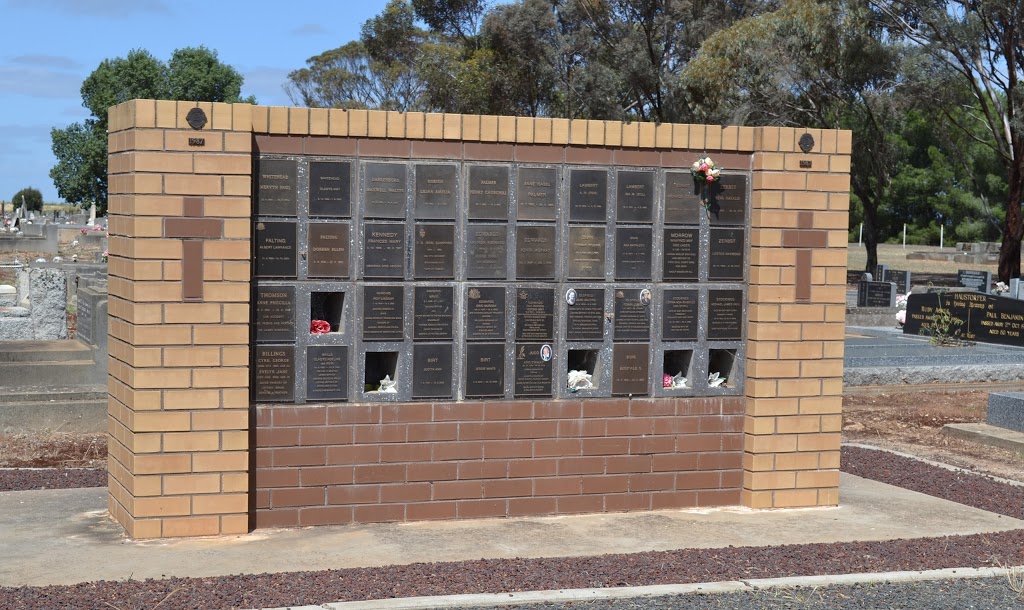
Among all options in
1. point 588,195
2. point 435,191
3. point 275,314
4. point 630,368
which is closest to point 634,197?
point 588,195

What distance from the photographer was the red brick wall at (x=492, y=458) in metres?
7.32

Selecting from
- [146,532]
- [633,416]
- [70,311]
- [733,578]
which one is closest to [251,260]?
[146,532]

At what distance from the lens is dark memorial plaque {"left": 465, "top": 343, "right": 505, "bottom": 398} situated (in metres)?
7.59

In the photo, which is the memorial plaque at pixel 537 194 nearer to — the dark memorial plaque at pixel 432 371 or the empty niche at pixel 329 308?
A: the dark memorial plaque at pixel 432 371

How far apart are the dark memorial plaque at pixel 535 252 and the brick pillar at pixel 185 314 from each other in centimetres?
174

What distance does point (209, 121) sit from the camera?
6.86 m

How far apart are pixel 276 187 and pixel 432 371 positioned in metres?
1.50

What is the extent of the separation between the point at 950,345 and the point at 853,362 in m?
4.18

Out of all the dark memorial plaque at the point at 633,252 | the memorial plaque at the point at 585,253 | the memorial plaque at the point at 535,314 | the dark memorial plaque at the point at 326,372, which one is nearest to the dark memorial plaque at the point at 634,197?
the dark memorial plaque at the point at 633,252

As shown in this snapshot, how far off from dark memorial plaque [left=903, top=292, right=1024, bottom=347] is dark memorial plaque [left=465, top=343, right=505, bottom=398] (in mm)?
15019

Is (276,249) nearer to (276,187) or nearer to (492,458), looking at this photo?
(276,187)

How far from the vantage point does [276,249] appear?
7.15 meters

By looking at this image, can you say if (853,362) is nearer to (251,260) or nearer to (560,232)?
(560,232)

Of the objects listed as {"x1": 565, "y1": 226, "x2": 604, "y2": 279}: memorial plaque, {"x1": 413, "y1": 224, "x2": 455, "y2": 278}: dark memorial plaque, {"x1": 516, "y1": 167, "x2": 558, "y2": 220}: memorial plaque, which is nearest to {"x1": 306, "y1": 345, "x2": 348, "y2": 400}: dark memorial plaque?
{"x1": 413, "y1": 224, "x2": 455, "y2": 278}: dark memorial plaque
